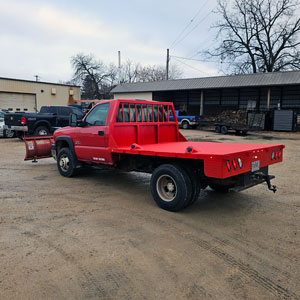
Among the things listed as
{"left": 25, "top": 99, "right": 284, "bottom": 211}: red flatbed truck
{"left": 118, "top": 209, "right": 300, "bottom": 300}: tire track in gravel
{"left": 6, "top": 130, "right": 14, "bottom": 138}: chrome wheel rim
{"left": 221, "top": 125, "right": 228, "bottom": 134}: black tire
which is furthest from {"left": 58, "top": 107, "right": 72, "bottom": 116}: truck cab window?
{"left": 118, "top": 209, "right": 300, "bottom": 300}: tire track in gravel

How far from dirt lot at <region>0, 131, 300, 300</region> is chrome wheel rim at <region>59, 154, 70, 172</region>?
4.26 ft

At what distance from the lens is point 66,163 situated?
7887mm

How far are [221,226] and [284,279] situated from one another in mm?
1523

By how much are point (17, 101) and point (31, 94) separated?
1.84 m

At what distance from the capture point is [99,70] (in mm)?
55875

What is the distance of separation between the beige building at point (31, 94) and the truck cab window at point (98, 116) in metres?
26.3

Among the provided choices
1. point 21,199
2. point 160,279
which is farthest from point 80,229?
point 21,199

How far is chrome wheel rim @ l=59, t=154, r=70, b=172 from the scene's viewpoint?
7874 mm

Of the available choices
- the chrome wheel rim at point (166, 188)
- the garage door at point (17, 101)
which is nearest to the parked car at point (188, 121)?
the garage door at point (17, 101)

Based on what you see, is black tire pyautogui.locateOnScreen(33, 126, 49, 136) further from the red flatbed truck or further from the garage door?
the garage door

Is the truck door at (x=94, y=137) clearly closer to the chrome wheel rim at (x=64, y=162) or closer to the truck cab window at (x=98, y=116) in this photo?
the truck cab window at (x=98, y=116)

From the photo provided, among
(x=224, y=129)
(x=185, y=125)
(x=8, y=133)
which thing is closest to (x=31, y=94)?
(x=8, y=133)

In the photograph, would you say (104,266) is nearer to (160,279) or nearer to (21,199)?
(160,279)

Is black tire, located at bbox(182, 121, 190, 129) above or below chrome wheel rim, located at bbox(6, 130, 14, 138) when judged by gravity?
above
